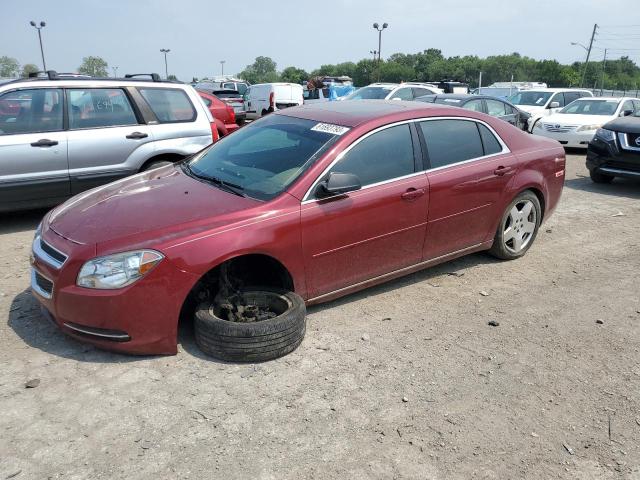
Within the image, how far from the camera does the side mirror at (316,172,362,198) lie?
12.6ft

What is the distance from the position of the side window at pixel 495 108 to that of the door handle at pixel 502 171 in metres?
8.24

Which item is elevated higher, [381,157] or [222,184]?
[381,157]

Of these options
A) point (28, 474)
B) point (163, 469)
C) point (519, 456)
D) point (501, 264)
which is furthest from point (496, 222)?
point (28, 474)

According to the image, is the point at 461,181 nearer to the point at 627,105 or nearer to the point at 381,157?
the point at 381,157

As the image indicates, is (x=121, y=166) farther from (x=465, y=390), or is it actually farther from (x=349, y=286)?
Result: (x=465, y=390)

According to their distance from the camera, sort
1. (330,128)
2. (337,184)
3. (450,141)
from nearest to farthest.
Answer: (337,184) → (330,128) → (450,141)

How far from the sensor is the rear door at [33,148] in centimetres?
609

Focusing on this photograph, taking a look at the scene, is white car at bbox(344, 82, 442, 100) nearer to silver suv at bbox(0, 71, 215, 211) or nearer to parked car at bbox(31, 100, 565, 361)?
silver suv at bbox(0, 71, 215, 211)

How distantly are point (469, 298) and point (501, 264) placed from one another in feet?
3.35

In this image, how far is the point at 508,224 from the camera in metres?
5.43

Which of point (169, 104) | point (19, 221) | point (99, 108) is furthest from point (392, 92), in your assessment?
point (19, 221)

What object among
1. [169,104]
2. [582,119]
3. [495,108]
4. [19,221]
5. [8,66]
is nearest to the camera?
[19,221]

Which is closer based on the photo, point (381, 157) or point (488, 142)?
point (381, 157)

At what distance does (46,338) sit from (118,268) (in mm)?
965
